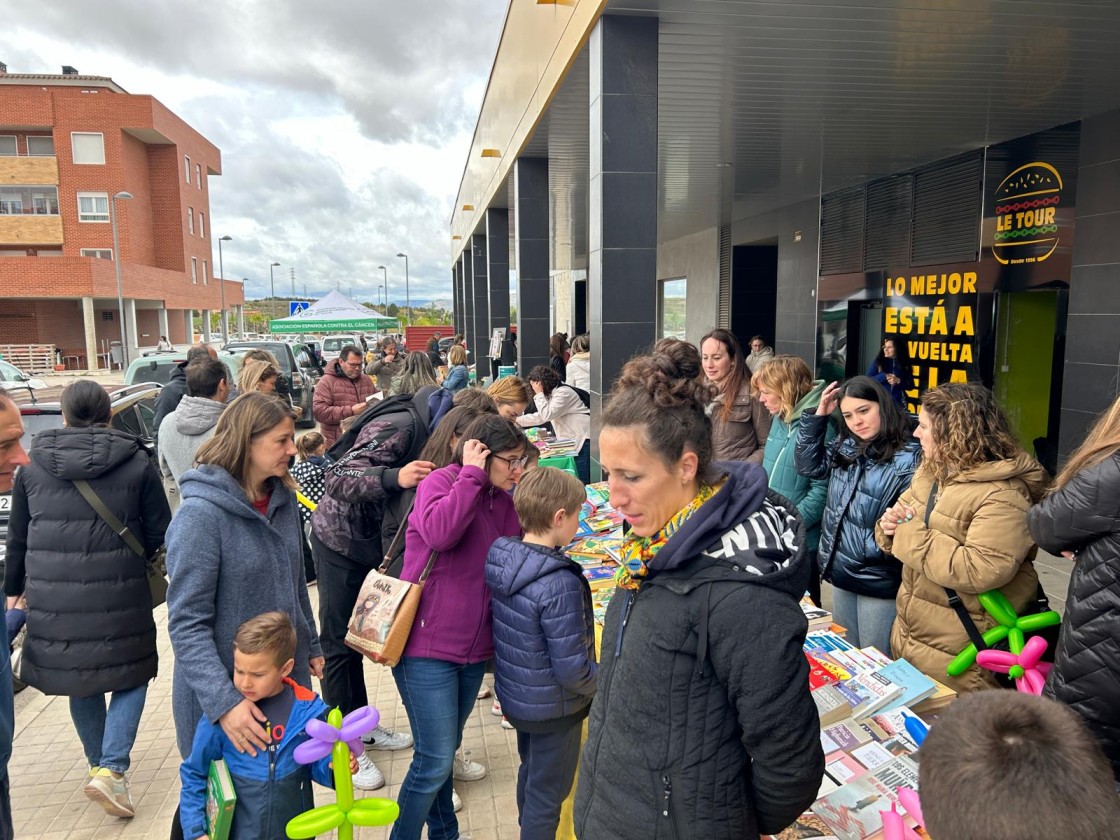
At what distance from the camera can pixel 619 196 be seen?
550 cm

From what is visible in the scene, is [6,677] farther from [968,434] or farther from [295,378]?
[295,378]

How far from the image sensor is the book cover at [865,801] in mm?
2096

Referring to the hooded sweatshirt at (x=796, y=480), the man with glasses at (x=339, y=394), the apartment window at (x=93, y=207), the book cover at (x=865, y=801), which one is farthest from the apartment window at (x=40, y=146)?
the book cover at (x=865, y=801)

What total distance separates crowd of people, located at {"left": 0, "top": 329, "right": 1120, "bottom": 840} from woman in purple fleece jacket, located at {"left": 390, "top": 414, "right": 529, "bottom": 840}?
0.04ft

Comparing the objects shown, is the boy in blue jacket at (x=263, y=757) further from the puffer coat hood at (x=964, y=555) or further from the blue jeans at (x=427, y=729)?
the puffer coat hood at (x=964, y=555)

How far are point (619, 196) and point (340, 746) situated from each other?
437cm

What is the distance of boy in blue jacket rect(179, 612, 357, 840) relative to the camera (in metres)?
2.39

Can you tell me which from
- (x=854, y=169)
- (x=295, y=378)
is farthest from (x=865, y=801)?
(x=295, y=378)

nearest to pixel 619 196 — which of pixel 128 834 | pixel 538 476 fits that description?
pixel 538 476

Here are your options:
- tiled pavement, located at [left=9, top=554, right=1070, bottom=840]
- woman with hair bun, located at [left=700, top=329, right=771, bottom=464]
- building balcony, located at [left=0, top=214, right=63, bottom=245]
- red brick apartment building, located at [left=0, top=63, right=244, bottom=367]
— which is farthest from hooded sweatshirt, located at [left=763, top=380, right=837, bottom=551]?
building balcony, located at [left=0, top=214, right=63, bottom=245]

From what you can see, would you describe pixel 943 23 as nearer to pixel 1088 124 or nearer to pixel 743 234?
pixel 1088 124

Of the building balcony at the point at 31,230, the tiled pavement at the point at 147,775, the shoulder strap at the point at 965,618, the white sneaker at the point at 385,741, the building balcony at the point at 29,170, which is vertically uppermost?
the building balcony at the point at 29,170

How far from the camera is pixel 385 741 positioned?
3926 mm

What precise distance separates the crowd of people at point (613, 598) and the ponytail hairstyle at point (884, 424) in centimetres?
1
